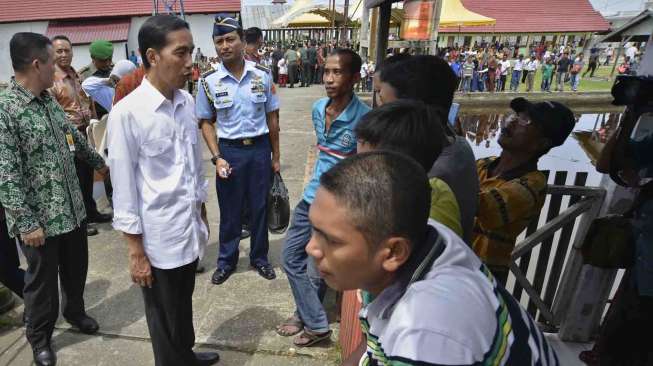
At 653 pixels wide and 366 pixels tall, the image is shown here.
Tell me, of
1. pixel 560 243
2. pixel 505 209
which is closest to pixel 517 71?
pixel 560 243

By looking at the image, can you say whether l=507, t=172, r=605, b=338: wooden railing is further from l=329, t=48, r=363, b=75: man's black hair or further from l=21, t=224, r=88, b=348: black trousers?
l=21, t=224, r=88, b=348: black trousers

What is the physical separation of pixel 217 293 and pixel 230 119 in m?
1.36

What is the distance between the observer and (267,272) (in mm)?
3418

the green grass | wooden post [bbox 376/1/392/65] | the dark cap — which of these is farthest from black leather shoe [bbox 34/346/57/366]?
the green grass

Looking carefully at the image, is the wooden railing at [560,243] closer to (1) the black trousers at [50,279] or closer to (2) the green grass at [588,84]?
(1) the black trousers at [50,279]

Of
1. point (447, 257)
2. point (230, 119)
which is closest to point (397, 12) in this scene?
point (230, 119)

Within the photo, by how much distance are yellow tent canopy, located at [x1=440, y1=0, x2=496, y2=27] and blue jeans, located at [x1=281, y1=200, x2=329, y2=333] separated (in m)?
12.1

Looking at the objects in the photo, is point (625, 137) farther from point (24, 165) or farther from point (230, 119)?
point (24, 165)

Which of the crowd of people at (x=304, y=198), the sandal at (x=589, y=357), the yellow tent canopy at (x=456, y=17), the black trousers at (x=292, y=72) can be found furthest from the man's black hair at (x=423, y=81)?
the black trousers at (x=292, y=72)

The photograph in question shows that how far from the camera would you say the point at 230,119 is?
3.05 m

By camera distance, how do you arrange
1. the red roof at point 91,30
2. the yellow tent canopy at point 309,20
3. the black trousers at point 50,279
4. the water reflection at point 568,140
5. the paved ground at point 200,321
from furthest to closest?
the red roof at point 91,30
the yellow tent canopy at point 309,20
the water reflection at point 568,140
the paved ground at point 200,321
the black trousers at point 50,279

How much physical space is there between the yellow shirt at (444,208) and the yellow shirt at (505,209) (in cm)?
58

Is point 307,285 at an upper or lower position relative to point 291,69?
upper

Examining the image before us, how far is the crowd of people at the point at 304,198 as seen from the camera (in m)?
0.92
